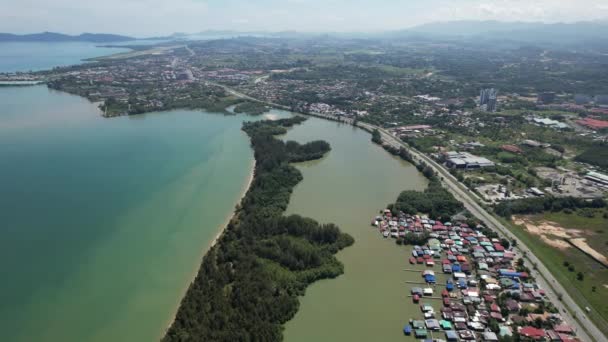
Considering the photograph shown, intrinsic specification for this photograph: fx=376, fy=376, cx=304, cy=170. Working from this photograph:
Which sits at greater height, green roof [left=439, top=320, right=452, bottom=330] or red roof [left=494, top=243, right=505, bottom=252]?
red roof [left=494, top=243, right=505, bottom=252]

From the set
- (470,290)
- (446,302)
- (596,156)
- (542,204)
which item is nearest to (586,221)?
(542,204)

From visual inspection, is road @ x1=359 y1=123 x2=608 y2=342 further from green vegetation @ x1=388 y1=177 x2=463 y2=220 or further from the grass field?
green vegetation @ x1=388 y1=177 x2=463 y2=220

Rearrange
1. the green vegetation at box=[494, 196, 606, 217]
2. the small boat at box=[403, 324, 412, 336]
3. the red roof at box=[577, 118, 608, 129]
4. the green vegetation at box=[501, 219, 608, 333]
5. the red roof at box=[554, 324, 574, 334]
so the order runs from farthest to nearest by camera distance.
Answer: the red roof at box=[577, 118, 608, 129] < the green vegetation at box=[494, 196, 606, 217] < the green vegetation at box=[501, 219, 608, 333] < the small boat at box=[403, 324, 412, 336] < the red roof at box=[554, 324, 574, 334]

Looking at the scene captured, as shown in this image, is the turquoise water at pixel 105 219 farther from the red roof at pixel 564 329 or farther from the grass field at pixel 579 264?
the grass field at pixel 579 264

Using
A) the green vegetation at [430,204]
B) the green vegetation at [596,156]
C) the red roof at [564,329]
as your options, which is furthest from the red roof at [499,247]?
the green vegetation at [596,156]

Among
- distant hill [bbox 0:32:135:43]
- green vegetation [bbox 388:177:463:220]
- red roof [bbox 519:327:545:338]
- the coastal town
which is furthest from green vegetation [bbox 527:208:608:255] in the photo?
distant hill [bbox 0:32:135:43]

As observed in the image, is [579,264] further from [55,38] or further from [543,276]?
[55,38]
